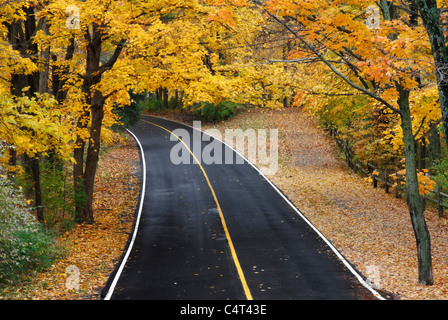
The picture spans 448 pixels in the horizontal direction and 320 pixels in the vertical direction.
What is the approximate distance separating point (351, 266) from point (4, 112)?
10651mm

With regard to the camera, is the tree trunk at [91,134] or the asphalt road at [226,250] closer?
the asphalt road at [226,250]

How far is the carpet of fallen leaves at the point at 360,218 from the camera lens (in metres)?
13.0

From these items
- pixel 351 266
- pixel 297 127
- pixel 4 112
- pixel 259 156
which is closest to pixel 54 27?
pixel 4 112

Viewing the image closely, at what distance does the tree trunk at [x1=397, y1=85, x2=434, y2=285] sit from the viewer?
39.3ft

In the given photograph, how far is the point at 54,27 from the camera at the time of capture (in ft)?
52.0

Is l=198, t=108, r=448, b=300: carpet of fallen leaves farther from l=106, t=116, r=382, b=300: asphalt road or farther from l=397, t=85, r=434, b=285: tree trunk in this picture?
l=106, t=116, r=382, b=300: asphalt road

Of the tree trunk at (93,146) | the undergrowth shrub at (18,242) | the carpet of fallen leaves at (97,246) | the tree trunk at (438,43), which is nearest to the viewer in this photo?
the tree trunk at (438,43)

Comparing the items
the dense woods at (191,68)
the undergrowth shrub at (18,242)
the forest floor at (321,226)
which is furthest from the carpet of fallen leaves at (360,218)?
the undergrowth shrub at (18,242)

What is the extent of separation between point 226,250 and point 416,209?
21.5 ft

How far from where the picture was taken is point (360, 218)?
2005cm

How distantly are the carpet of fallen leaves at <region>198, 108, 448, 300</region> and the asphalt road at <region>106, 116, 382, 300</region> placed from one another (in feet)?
2.38

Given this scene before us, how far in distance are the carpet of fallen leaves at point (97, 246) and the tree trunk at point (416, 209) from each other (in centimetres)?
840

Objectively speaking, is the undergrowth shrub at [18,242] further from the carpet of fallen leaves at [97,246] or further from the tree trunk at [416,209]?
the tree trunk at [416,209]
